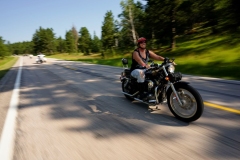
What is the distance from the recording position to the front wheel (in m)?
3.54

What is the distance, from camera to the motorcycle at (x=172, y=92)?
3.64 metres

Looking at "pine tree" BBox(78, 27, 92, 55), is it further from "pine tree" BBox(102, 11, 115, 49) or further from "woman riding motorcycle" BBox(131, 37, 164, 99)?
"woman riding motorcycle" BBox(131, 37, 164, 99)

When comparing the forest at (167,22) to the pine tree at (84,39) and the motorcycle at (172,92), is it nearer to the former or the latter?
the pine tree at (84,39)

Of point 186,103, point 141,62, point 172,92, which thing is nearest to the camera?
point 186,103

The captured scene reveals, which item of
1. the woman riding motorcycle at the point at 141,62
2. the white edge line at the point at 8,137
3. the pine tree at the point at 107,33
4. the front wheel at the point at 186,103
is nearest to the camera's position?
the white edge line at the point at 8,137

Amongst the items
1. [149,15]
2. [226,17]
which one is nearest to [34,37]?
[149,15]

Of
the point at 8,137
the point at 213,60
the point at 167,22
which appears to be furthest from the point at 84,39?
the point at 8,137

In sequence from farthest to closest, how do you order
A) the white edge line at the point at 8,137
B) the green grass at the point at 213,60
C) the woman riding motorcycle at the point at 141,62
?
the green grass at the point at 213,60
the woman riding motorcycle at the point at 141,62
the white edge line at the point at 8,137

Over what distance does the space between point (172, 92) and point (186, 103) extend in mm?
373

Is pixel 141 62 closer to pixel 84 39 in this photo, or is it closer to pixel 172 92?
pixel 172 92

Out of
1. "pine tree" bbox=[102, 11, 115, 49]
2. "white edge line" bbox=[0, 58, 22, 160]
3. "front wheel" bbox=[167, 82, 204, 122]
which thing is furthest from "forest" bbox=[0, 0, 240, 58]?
"white edge line" bbox=[0, 58, 22, 160]

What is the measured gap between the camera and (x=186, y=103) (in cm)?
380

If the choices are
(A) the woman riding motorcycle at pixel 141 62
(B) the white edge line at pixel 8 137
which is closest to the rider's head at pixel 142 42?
(A) the woman riding motorcycle at pixel 141 62

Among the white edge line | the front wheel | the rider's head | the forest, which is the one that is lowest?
the white edge line
